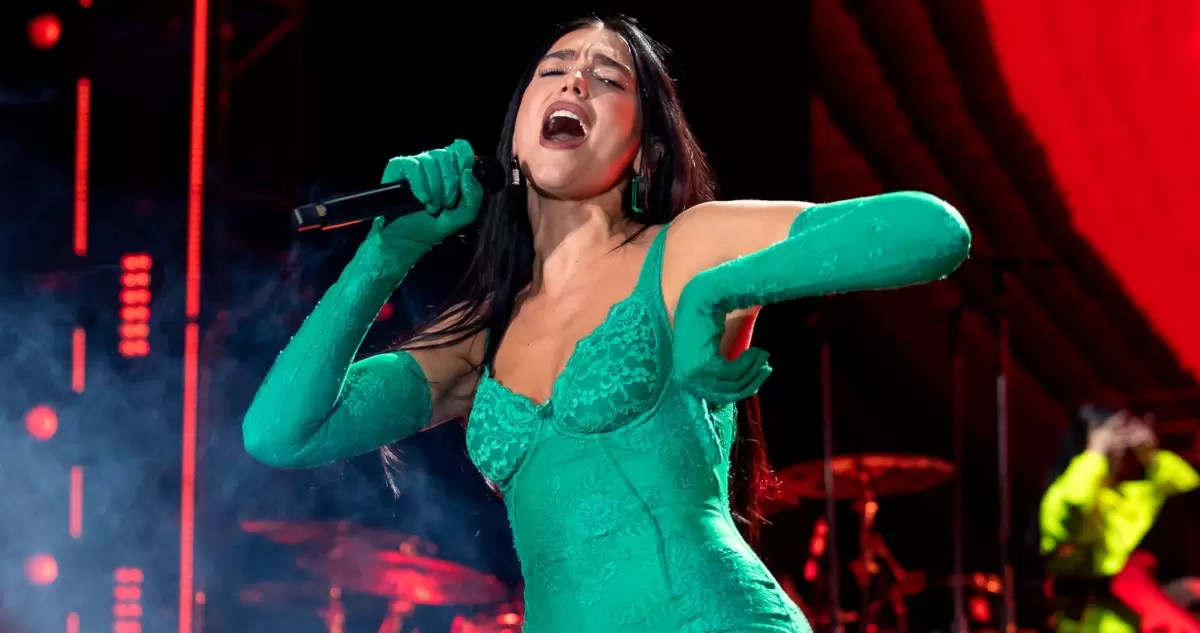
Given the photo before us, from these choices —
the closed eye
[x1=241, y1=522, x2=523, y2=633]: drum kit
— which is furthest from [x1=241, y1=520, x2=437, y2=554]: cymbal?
the closed eye

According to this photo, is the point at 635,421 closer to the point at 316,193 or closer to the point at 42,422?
the point at 42,422

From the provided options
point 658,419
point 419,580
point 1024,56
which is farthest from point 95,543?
point 1024,56

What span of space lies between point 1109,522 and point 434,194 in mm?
4042

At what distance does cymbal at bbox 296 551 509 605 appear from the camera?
3416mm

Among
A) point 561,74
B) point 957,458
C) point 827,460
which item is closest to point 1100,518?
point 957,458

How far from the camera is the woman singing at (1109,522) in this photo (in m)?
4.66

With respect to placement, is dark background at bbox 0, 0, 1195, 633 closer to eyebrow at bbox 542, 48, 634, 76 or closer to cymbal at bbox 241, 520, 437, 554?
cymbal at bbox 241, 520, 437, 554

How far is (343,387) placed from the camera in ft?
4.92

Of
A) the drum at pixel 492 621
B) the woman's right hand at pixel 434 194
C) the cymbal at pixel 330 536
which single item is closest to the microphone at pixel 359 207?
the woman's right hand at pixel 434 194

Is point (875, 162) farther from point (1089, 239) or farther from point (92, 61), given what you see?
point (92, 61)

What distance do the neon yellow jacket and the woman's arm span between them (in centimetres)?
379

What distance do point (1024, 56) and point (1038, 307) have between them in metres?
1.09

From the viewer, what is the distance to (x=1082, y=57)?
4.29m

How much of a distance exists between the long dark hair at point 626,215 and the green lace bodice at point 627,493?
0.18 metres
